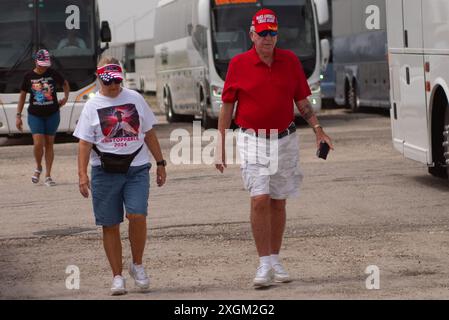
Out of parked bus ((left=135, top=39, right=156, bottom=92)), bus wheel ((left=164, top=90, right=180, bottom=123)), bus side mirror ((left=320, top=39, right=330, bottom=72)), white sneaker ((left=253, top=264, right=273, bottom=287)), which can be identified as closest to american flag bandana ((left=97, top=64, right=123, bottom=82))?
white sneaker ((left=253, top=264, right=273, bottom=287))

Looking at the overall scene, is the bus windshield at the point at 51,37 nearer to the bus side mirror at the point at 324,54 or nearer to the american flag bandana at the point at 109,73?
the bus side mirror at the point at 324,54

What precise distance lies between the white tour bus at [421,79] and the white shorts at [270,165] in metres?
5.12

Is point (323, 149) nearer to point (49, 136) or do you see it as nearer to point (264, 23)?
point (264, 23)

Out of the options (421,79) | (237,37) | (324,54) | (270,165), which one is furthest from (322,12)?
(270,165)

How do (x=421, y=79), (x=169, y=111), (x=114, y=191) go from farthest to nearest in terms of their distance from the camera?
(x=169, y=111), (x=421, y=79), (x=114, y=191)

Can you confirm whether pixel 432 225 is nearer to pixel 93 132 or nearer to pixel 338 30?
pixel 93 132

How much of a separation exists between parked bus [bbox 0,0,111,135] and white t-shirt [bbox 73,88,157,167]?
1813 centimetres

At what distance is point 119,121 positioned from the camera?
952cm

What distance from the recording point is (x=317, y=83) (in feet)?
102

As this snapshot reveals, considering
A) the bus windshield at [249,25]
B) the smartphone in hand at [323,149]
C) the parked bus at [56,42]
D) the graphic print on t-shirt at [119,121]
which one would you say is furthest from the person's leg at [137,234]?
the bus windshield at [249,25]

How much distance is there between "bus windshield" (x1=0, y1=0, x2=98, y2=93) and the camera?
2783 cm

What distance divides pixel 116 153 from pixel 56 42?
18943 millimetres

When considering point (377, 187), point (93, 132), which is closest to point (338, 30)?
point (377, 187)

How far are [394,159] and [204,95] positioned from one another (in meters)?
12.2
